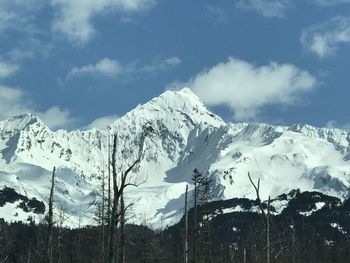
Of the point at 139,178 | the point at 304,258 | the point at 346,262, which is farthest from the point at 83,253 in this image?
the point at 139,178

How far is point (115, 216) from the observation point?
33125 millimetres

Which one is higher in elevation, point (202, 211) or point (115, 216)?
point (202, 211)

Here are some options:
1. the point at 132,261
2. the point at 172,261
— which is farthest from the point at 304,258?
the point at 132,261

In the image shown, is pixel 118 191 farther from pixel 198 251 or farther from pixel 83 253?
pixel 83 253

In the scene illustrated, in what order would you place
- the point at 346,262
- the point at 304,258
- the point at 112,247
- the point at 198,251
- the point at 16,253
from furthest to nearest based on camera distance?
the point at 16,253, the point at 304,258, the point at 346,262, the point at 198,251, the point at 112,247

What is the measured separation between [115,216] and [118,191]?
4.04 ft

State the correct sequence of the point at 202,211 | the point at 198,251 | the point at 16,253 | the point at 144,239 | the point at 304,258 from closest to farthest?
the point at 202,211 < the point at 198,251 < the point at 144,239 < the point at 304,258 < the point at 16,253

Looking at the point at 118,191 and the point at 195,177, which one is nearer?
the point at 118,191

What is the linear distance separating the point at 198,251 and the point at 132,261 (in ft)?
241

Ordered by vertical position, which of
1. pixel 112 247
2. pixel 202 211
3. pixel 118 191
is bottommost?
pixel 112 247

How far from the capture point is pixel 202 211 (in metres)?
70.4

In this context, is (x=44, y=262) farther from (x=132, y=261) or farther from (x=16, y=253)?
(x=16, y=253)

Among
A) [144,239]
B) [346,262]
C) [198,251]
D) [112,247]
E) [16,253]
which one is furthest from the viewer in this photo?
Result: [16,253]

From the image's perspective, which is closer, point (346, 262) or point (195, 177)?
point (195, 177)
